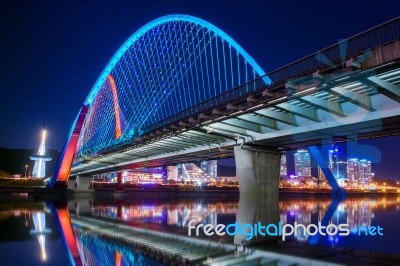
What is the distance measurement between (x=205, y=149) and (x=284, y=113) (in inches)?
594

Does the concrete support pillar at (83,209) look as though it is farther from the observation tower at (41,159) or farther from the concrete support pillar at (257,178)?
the observation tower at (41,159)

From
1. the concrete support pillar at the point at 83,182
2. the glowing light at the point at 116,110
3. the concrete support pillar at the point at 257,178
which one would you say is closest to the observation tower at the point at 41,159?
the concrete support pillar at the point at 83,182

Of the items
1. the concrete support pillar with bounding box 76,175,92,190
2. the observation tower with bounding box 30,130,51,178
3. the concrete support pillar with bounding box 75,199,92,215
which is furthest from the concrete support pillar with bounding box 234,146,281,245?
the observation tower with bounding box 30,130,51,178

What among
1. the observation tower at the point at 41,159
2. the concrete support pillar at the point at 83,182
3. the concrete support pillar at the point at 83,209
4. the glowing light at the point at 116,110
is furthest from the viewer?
the observation tower at the point at 41,159

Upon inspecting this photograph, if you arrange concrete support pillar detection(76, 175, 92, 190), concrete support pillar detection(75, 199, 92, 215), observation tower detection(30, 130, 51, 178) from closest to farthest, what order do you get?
concrete support pillar detection(75, 199, 92, 215) → concrete support pillar detection(76, 175, 92, 190) → observation tower detection(30, 130, 51, 178)

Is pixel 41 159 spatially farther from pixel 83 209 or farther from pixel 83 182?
pixel 83 209

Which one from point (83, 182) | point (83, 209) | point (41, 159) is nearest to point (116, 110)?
point (83, 182)

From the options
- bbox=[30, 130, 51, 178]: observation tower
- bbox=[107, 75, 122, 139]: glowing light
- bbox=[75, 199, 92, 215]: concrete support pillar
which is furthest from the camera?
bbox=[30, 130, 51, 178]: observation tower

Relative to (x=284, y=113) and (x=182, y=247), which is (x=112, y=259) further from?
(x=284, y=113)

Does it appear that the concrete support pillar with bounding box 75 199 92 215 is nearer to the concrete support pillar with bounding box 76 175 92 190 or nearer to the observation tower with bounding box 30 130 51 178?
the concrete support pillar with bounding box 76 175 92 190

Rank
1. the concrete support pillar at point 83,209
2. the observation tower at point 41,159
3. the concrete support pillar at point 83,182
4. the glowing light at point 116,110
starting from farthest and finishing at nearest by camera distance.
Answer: the observation tower at point 41,159
the concrete support pillar at point 83,182
the glowing light at point 116,110
the concrete support pillar at point 83,209

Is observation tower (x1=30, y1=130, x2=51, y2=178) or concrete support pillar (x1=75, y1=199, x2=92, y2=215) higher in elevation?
observation tower (x1=30, y1=130, x2=51, y2=178)

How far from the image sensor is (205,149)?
128ft

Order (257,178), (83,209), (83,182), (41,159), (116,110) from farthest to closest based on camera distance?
(41,159)
(83,182)
(116,110)
(83,209)
(257,178)
